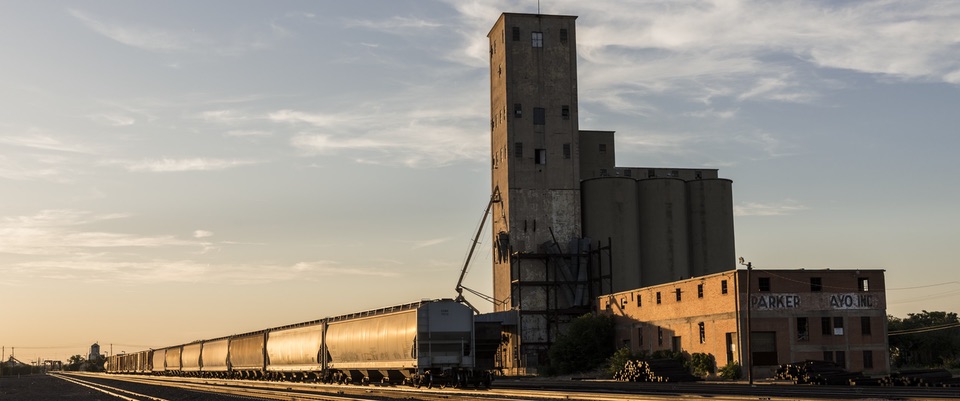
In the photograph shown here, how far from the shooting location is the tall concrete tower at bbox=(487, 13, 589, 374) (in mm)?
92562

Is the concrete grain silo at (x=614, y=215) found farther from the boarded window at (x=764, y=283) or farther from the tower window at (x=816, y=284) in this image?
the tower window at (x=816, y=284)

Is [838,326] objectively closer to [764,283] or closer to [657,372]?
[764,283]

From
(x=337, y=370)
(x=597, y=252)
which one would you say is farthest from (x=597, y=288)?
(x=337, y=370)

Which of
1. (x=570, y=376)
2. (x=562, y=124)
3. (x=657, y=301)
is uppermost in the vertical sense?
(x=562, y=124)

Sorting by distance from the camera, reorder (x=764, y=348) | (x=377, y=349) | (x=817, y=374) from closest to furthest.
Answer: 1. (x=377, y=349)
2. (x=817, y=374)
3. (x=764, y=348)

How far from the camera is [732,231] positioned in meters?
100

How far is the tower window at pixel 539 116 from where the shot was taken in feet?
310

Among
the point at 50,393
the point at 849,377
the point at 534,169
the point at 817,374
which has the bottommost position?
the point at 50,393

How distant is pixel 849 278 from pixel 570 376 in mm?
23598

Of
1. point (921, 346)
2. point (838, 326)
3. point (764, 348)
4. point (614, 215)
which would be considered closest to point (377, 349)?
point (764, 348)

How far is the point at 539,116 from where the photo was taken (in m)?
94.6

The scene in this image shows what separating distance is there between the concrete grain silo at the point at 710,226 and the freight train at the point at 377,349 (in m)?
46.7

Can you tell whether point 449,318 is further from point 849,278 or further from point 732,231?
point 732,231

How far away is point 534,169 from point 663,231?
13.7 meters
